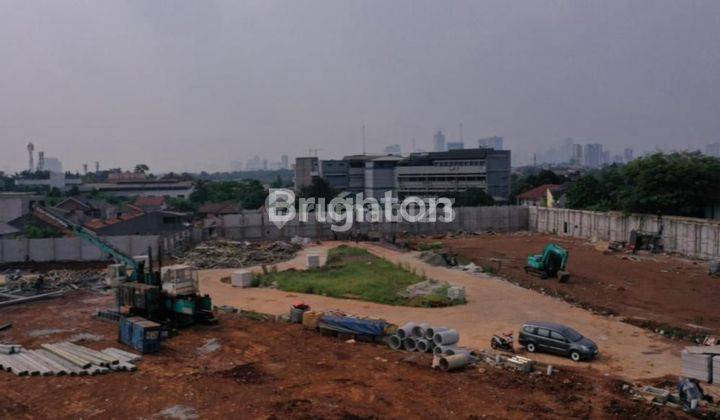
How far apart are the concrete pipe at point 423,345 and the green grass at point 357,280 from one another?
6370 millimetres

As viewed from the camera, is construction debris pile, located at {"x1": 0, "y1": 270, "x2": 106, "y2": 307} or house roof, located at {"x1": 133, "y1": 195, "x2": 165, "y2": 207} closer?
construction debris pile, located at {"x1": 0, "y1": 270, "x2": 106, "y2": 307}

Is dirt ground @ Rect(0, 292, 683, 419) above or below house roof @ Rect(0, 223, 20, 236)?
below

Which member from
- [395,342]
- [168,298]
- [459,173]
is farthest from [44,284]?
[459,173]

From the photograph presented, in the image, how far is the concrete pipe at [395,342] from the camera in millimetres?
17344

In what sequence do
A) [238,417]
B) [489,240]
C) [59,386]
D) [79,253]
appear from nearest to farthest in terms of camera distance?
1. [238,417]
2. [59,386]
3. [79,253]
4. [489,240]

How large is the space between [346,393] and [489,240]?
32.6 meters

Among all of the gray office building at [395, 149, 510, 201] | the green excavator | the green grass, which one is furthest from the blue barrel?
the gray office building at [395, 149, 510, 201]

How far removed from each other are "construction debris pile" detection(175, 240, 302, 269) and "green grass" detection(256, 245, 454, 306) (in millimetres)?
4567

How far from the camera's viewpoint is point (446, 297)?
23969mm

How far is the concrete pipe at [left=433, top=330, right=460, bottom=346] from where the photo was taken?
1648 centimetres

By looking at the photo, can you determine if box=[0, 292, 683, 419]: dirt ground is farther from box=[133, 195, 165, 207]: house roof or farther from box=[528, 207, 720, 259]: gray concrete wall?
box=[133, 195, 165, 207]: house roof

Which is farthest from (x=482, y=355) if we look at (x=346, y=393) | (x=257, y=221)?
(x=257, y=221)

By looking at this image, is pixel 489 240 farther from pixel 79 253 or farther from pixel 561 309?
pixel 79 253

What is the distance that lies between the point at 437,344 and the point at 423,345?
22.9 inches
